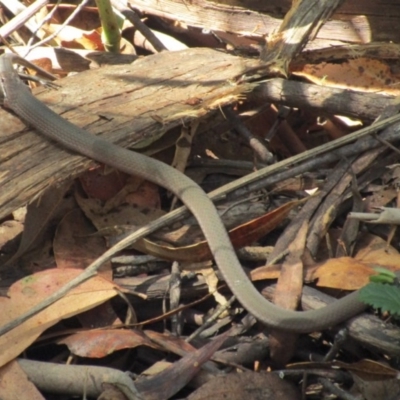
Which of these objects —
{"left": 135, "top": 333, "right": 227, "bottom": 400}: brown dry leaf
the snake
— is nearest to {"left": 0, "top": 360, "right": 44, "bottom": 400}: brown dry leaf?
{"left": 135, "top": 333, "right": 227, "bottom": 400}: brown dry leaf

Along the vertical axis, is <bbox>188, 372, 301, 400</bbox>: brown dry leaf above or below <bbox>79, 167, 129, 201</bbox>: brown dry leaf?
below

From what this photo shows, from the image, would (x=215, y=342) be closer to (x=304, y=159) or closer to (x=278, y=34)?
(x=304, y=159)

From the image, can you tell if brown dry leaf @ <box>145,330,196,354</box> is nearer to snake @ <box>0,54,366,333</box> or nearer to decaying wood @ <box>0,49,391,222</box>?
snake @ <box>0,54,366,333</box>

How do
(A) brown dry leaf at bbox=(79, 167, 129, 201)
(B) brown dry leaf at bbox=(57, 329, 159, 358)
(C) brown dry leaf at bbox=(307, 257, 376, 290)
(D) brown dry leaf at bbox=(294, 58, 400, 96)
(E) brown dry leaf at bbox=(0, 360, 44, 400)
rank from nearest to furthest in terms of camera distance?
1. (E) brown dry leaf at bbox=(0, 360, 44, 400)
2. (B) brown dry leaf at bbox=(57, 329, 159, 358)
3. (C) brown dry leaf at bbox=(307, 257, 376, 290)
4. (A) brown dry leaf at bbox=(79, 167, 129, 201)
5. (D) brown dry leaf at bbox=(294, 58, 400, 96)

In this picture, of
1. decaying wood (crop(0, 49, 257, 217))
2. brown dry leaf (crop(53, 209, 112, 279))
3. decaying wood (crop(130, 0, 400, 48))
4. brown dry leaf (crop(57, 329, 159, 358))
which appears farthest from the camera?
decaying wood (crop(130, 0, 400, 48))

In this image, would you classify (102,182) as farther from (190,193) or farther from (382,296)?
(382,296)

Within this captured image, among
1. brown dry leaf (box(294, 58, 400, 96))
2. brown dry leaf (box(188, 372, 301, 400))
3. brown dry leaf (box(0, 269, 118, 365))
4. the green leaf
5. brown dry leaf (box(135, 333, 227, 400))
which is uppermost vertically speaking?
brown dry leaf (box(294, 58, 400, 96))

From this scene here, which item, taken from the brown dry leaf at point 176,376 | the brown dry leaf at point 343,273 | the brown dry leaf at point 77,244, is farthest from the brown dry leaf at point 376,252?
the brown dry leaf at point 77,244
